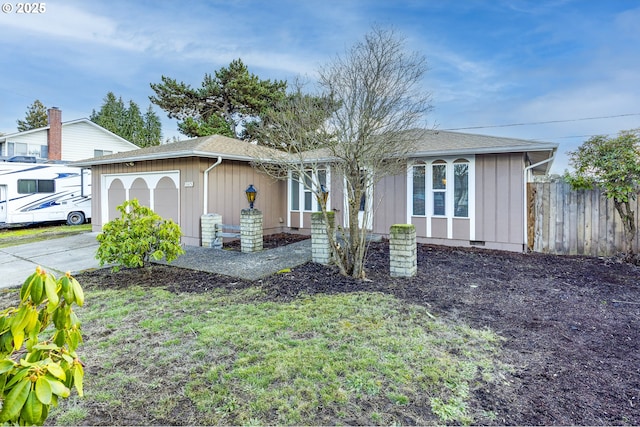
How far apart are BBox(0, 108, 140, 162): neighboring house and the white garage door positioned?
9.05 m

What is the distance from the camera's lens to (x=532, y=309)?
178 inches

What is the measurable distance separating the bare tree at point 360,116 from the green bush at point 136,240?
2648 millimetres

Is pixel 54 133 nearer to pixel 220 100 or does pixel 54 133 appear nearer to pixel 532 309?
pixel 220 100

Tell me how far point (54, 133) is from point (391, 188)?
19.7m

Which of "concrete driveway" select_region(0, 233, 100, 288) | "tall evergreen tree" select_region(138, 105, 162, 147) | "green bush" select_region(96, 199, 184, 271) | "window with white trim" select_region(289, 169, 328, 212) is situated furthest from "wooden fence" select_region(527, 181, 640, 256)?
"tall evergreen tree" select_region(138, 105, 162, 147)

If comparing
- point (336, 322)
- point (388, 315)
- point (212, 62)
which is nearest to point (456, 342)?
point (388, 315)

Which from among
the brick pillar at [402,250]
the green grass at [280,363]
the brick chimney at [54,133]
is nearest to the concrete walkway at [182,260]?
the brick pillar at [402,250]

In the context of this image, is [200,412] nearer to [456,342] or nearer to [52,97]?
[456,342]

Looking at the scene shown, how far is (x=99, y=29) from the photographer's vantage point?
846cm

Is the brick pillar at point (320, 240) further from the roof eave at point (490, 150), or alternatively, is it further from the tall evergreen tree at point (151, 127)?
the tall evergreen tree at point (151, 127)

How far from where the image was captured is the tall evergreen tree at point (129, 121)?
105ft

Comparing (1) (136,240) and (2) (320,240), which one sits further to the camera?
(2) (320,240)

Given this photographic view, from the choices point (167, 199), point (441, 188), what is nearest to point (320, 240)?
point (441, 188)

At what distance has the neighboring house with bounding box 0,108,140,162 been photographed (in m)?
18.8
